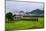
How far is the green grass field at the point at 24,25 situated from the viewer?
1394 mm

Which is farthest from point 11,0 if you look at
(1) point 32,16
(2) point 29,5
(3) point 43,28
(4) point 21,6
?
(3) point 43,28

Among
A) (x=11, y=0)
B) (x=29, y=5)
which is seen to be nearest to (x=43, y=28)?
(x=29, y=5)

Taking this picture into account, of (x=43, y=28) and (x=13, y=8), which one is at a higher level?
(x=13, y=8)

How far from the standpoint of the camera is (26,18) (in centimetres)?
143

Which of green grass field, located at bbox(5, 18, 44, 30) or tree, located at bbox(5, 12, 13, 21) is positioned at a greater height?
tree, located at bbox(5, 12, 13, 21)

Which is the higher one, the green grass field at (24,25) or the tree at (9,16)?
the tree at (9,16)

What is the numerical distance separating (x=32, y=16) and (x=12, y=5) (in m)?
0.37

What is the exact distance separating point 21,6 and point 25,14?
0.47 feet

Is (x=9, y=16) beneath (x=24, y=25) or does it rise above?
above

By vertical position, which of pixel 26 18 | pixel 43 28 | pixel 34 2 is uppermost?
pixel 34 2

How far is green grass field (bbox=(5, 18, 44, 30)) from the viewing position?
1394mm

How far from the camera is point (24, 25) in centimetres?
142

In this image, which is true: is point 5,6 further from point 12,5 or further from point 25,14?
point 25,14
